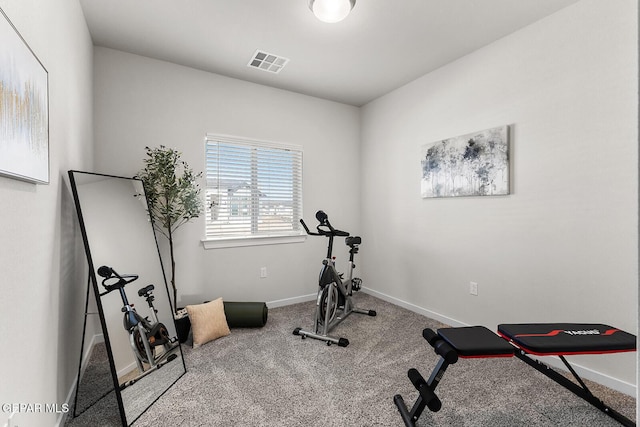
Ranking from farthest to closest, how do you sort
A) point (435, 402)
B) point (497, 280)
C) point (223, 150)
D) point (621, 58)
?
1. point (223, 150)
2. point (497, 280)
3. point (621, 58)
4. point (435, 402)

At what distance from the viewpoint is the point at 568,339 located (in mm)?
1552

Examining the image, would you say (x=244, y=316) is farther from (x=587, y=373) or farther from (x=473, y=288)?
(x=587, y=373)

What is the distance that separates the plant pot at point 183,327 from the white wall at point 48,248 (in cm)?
74

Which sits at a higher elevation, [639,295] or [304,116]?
[304,116]

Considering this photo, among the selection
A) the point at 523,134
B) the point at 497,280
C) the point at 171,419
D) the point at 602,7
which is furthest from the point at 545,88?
the point at 171,419

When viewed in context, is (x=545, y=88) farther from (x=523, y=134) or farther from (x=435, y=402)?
(x=435, y=402)

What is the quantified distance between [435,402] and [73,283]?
7.67 feet

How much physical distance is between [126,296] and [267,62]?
247cm

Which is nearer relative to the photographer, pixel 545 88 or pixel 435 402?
pixel 435 402

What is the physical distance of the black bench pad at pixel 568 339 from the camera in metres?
1.48

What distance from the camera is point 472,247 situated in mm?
2846

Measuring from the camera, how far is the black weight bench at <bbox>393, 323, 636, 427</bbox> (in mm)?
1477

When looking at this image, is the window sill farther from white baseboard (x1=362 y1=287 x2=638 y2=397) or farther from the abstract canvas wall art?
white baseboard (x1=362 y1=287 x2=638 y2=397)

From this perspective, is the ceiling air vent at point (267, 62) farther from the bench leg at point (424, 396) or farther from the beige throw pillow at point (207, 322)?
the bench leg at point (424, 396)
